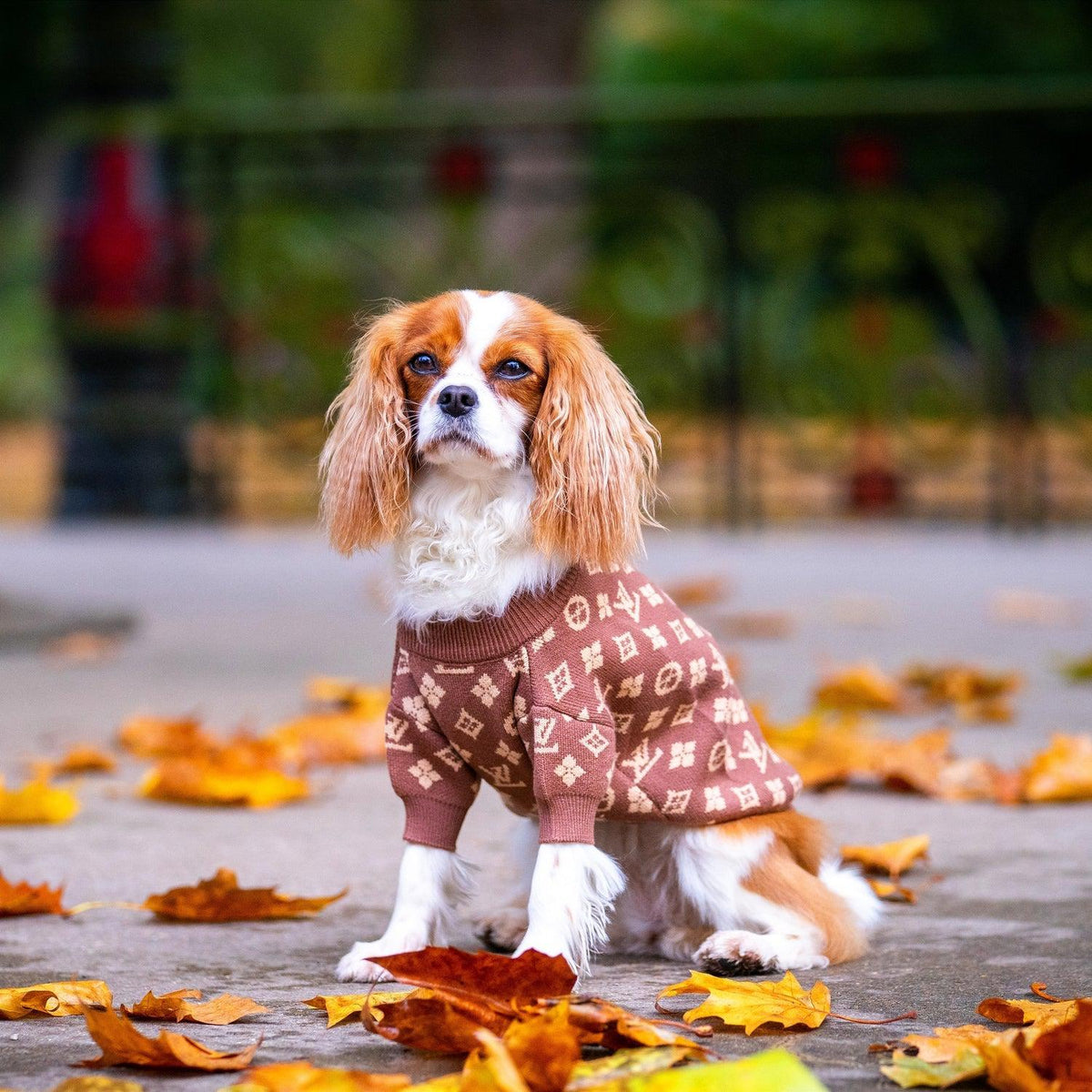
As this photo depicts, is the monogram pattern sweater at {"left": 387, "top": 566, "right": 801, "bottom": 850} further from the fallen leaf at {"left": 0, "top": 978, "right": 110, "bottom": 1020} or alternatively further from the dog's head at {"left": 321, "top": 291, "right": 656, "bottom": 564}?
the fallen leaf at {"left": 0, "top": 978, "right": 110, "bottom": 1020}

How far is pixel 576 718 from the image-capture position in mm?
2643

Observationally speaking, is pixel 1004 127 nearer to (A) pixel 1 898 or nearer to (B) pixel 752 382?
(B) pixel 752 382

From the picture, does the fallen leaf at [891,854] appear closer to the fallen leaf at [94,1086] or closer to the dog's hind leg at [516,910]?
the dog's hind leg at [516,910]

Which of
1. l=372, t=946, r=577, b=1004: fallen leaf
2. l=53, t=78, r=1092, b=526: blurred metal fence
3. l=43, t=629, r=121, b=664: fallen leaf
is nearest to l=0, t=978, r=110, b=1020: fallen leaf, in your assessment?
l=372, t=946, r=577, b=1004: fallen leaf

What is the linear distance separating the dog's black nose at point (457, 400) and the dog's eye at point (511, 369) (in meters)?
0.08

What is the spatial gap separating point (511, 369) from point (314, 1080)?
1.25 meters

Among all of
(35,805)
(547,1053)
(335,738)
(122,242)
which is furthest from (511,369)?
(122,242)

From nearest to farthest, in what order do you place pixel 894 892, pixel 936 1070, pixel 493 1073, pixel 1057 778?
pixel 493 1073 → pixel 936 1070 → pixel 894 892 → pixel 1057 778

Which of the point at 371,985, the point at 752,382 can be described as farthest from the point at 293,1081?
the point at 752,382

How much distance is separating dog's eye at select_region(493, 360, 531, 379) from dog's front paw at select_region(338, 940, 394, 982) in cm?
94

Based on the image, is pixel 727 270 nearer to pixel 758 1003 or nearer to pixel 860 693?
pixel 860 693

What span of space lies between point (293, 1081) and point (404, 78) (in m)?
25.4

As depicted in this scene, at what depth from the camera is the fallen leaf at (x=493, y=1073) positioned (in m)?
1.96

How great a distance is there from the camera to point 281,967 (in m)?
2.77
